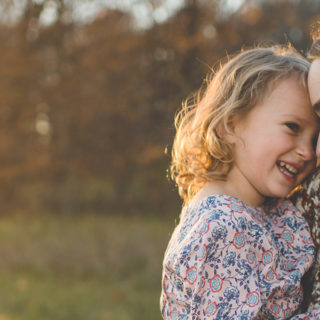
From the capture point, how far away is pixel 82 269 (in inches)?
297

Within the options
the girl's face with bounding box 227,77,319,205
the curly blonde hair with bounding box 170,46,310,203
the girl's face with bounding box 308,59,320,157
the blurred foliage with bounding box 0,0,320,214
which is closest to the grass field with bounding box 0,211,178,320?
the blurred foliage with bounding box 0,0,320,214

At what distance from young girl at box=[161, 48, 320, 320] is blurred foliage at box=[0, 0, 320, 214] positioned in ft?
23.7

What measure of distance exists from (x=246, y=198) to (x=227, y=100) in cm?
44

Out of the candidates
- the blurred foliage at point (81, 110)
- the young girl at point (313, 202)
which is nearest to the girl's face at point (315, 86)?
the young girl at point (313, 202)

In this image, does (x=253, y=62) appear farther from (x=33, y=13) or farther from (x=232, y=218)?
(x=33, y=13)

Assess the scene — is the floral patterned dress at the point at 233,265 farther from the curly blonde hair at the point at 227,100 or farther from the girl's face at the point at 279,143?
the curly blonde hair at the point at 227,100

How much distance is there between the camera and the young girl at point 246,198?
5.93ft

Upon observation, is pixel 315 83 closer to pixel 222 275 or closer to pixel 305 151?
pixel 305 151

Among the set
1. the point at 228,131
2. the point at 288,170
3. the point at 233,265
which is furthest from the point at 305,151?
the point at 233,265

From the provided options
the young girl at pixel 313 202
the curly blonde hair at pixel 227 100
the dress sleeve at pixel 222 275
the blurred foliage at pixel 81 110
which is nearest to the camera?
the dress sleeve at pixel 222 275

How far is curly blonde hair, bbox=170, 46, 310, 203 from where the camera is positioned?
2.20 meters

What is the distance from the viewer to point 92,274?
7371mm

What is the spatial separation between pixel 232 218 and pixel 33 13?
11.2 meters

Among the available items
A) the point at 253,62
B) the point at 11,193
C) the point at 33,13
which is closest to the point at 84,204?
the point at 11,193
